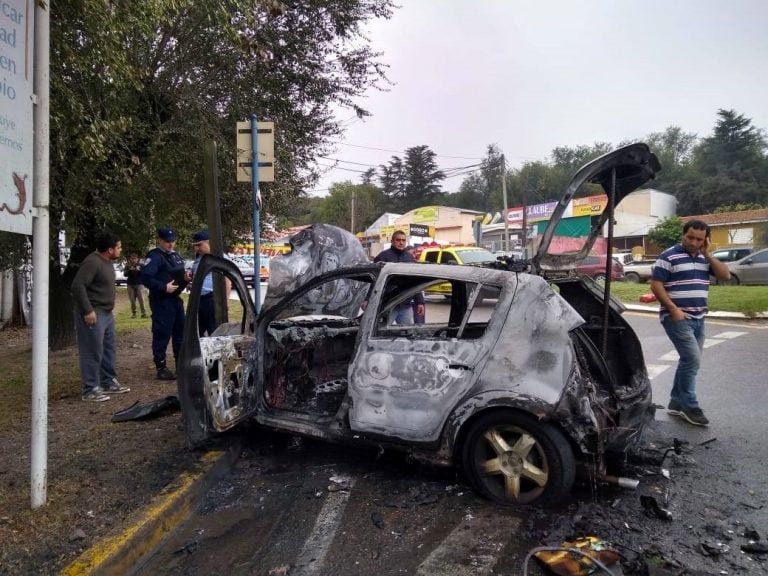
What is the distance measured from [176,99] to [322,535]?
6.56 m

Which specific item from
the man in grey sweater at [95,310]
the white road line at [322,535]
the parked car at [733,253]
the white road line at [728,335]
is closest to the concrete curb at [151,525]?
the white road line at [322,535]

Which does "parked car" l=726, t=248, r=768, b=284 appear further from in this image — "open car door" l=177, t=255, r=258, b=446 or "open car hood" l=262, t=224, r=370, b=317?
"open car door" l=177, t=255, r=258, b=446

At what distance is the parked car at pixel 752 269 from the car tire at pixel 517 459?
19095 millimetres

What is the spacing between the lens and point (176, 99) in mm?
7547

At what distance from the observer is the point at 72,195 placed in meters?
6.48

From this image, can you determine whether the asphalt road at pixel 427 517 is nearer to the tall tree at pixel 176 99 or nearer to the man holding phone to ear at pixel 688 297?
the man holding phone to ear at pixel 688 297

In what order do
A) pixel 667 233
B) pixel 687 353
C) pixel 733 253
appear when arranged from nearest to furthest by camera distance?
pixel 687 353
pixel 733 253
pixel 667 233

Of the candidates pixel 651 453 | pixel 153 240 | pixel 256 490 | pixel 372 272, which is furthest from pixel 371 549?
pixel 153 240

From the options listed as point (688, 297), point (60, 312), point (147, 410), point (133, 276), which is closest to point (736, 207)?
point (133, 276)

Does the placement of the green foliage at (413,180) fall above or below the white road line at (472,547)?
above

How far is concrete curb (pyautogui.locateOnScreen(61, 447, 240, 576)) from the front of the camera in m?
2.62

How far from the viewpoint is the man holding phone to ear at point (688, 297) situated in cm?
469

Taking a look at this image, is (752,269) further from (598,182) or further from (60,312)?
(60,312)

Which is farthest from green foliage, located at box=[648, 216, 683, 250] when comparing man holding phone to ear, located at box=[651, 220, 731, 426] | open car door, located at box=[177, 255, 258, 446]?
open car door, located at box=[177, 255, 258, 446]
